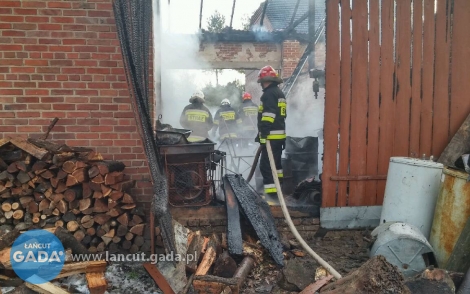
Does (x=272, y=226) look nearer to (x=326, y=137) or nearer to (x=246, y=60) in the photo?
(x=326, y=137)

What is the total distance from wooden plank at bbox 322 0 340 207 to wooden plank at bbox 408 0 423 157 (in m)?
1.02

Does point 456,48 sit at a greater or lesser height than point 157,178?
greater

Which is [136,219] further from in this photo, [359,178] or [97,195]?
[359,178]

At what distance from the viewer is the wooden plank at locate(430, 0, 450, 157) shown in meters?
4.71

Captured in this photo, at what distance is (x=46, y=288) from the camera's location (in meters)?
2.99

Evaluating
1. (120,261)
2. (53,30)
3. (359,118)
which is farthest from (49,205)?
(359,118)

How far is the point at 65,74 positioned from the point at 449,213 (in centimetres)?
449

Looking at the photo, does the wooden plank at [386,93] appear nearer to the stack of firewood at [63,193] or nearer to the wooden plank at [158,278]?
the wooden plank at [158,278]

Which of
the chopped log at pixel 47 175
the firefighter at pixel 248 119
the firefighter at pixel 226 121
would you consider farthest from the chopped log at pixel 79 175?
the firefighter at pixel 248 119

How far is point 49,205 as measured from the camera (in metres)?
3.74

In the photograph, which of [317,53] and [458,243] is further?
[317,53]

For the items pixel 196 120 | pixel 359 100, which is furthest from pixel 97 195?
pixel 196 120

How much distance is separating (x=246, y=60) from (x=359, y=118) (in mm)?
8393

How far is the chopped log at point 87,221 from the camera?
3766mm
